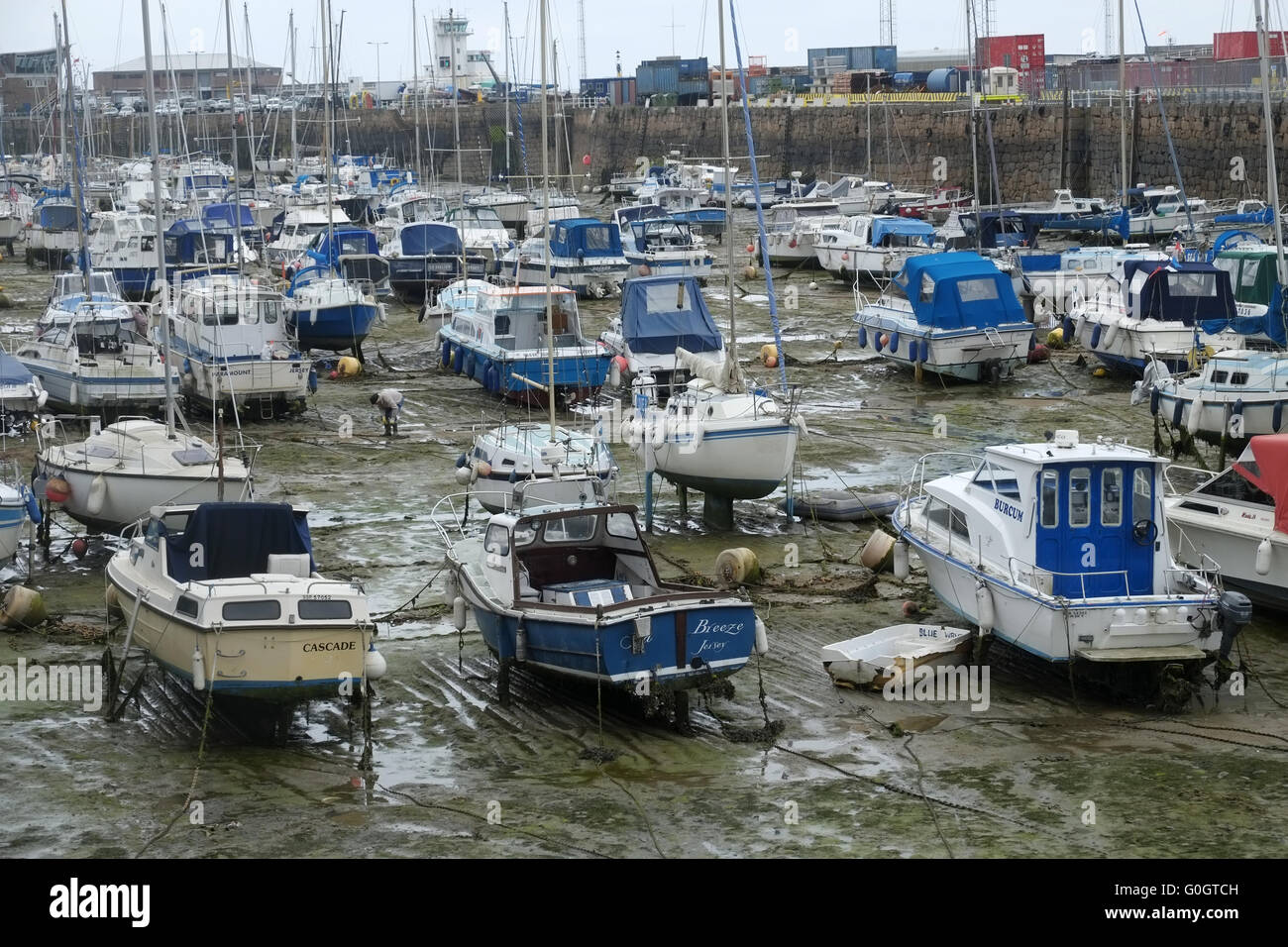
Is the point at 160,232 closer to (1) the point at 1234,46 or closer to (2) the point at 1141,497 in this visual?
(2) the point at 1141,497

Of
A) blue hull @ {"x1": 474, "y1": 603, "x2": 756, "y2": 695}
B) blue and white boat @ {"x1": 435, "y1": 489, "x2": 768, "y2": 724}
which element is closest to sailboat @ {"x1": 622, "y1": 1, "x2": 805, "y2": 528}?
blue and white boat @ {"x1": 435, "y1": 489, "x2": 768, "y2": 724}

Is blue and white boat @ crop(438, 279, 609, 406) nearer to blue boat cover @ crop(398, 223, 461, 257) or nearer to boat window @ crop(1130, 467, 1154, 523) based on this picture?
boat window @ crop(1130, 467, 1154, 523)

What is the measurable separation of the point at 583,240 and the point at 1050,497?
28.7 m

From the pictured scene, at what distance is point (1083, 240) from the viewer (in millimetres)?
50469

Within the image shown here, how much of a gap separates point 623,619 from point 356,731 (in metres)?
2.36

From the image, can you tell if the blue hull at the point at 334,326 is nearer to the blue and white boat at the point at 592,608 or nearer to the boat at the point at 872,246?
the boat at the point at 872,246

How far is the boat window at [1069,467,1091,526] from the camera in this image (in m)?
14.7

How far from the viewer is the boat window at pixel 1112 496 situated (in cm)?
1469

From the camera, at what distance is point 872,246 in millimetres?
43438

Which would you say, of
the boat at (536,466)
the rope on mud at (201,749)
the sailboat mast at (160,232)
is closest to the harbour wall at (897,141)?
the sailboat mast at (160,232)

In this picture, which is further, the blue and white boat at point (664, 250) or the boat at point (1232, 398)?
the blue and white boat at point (664, 250)

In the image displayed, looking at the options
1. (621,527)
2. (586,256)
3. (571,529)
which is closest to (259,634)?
(571,529)

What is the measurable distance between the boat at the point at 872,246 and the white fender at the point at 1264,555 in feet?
85.4
